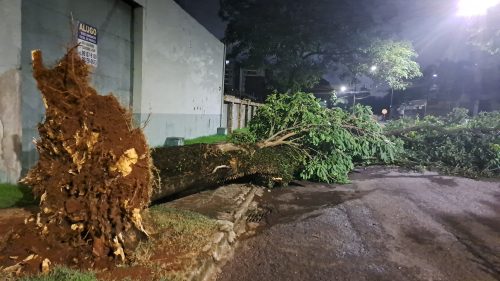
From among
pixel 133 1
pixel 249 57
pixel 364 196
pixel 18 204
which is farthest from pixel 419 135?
pixel 249 57

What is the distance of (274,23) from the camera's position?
69.2ft

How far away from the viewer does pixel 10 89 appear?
5090 millimetres

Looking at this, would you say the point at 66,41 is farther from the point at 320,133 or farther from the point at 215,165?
the point at 320,133

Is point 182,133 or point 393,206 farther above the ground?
point 182,133

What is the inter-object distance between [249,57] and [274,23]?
112 inches

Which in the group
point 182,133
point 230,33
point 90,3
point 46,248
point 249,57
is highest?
point 230,33

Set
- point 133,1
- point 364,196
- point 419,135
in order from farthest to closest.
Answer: point 419,135
point 133,1
point 364,196

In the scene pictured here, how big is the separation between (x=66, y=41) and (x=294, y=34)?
54.5ft

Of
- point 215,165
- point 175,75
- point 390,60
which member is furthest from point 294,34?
point 215,165

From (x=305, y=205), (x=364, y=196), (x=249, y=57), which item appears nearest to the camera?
(x=305, y=205)

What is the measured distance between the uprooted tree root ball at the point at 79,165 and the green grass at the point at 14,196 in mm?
2089

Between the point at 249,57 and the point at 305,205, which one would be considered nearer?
the point at 305,205

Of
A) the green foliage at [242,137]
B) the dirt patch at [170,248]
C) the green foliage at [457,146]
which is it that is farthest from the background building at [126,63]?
the green foliage at [457,146]

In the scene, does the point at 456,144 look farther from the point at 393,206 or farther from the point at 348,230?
the point at 348,230
